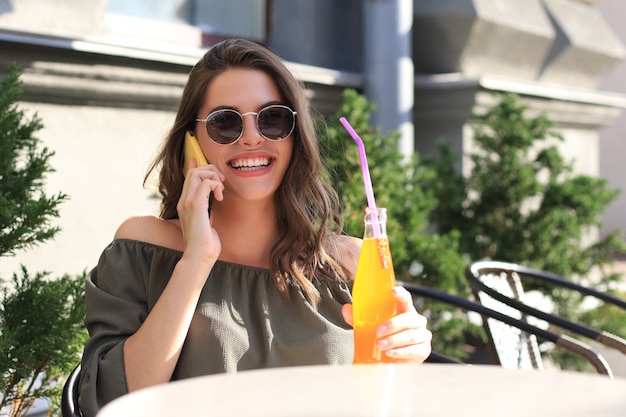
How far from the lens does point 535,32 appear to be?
19.1ft

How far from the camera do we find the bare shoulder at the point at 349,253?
2346 mm

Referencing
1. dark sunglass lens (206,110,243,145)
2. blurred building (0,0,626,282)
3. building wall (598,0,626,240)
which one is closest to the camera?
dark sunglass lens (206,110,243,145)

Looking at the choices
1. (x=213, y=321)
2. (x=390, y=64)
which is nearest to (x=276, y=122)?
(x=213, y=321)

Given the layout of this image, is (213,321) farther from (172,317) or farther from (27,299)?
(27,299)

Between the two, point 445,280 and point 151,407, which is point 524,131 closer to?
point 445,280

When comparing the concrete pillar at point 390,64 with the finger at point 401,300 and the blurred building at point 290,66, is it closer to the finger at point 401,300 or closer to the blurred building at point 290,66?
the blurred building at point 290,66

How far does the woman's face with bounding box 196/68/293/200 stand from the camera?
85.7 inches

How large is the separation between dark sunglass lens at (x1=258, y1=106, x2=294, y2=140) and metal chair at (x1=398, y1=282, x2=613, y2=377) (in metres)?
0.76

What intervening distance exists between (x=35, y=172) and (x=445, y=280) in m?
2.17

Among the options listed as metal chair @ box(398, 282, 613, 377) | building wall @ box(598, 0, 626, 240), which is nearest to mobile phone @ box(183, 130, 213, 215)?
metal chair @ box(398, 282, 613, 377)

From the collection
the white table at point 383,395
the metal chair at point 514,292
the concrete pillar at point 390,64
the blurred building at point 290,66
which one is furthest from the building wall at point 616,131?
the white table at point 383,395

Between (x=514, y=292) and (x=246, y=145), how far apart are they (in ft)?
4.76

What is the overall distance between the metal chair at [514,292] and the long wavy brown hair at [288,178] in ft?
2.27

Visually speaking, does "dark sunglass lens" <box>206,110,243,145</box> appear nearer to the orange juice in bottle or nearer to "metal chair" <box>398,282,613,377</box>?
the orange juice in bottle
